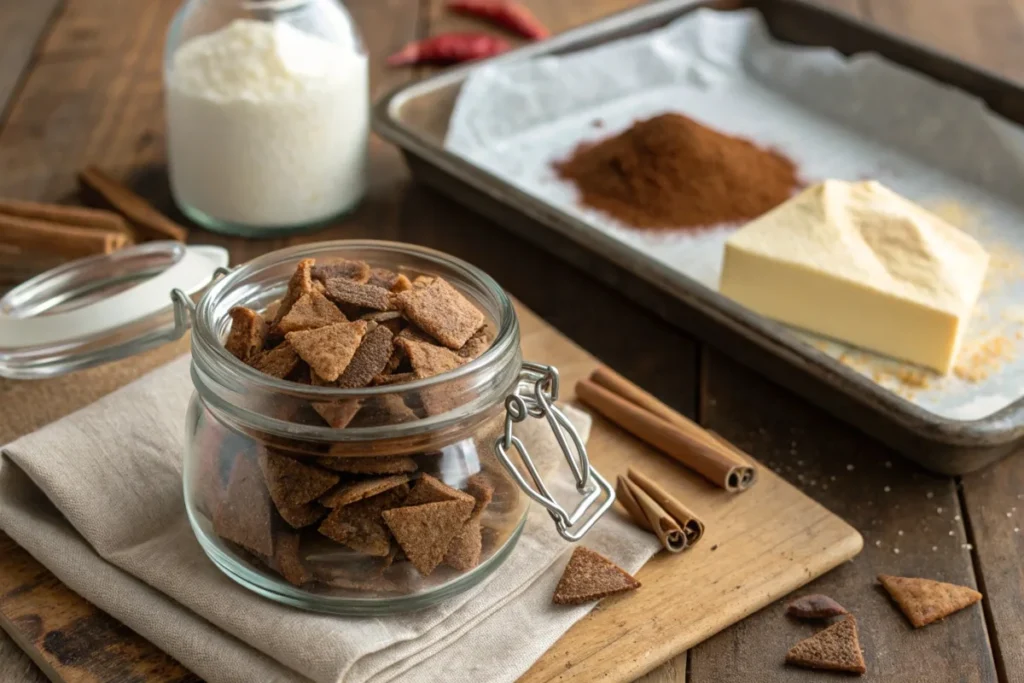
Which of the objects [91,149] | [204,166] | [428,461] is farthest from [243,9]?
[428,461]

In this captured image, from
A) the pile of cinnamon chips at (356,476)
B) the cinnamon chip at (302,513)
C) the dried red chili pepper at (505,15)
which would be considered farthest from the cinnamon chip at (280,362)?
the dried red chili pepper at (505,15)

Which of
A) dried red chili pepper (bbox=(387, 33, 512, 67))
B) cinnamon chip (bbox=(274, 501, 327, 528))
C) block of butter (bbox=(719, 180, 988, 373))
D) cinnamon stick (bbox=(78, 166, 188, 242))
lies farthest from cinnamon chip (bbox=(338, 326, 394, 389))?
dried red chili pepper (bbox=(387, 33, 512, 67))

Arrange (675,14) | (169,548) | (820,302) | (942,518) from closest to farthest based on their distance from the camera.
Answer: (169,548)
(942,518)
(820,302)
(675,14)

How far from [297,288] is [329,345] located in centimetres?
10

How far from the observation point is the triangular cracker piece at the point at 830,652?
3.34 feet

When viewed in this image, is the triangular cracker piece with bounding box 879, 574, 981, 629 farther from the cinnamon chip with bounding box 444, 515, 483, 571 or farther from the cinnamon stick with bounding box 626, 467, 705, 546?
the cinnamon chip with bounding box 444, 515, 483, 571

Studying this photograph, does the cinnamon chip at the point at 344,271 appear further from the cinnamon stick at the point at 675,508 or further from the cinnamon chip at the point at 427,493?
the cinnamon stick at the point at 675,508

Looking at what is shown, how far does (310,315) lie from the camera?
0.97m

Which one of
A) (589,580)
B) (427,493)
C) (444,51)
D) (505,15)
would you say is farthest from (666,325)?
(505,15)

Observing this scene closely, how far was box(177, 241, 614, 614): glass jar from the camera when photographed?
0.92m

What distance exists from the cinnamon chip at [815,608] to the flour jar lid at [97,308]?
0.69 meters

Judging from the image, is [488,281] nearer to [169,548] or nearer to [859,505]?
[169,548]

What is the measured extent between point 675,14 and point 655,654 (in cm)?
153

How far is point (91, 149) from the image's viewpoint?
202 centimetres
